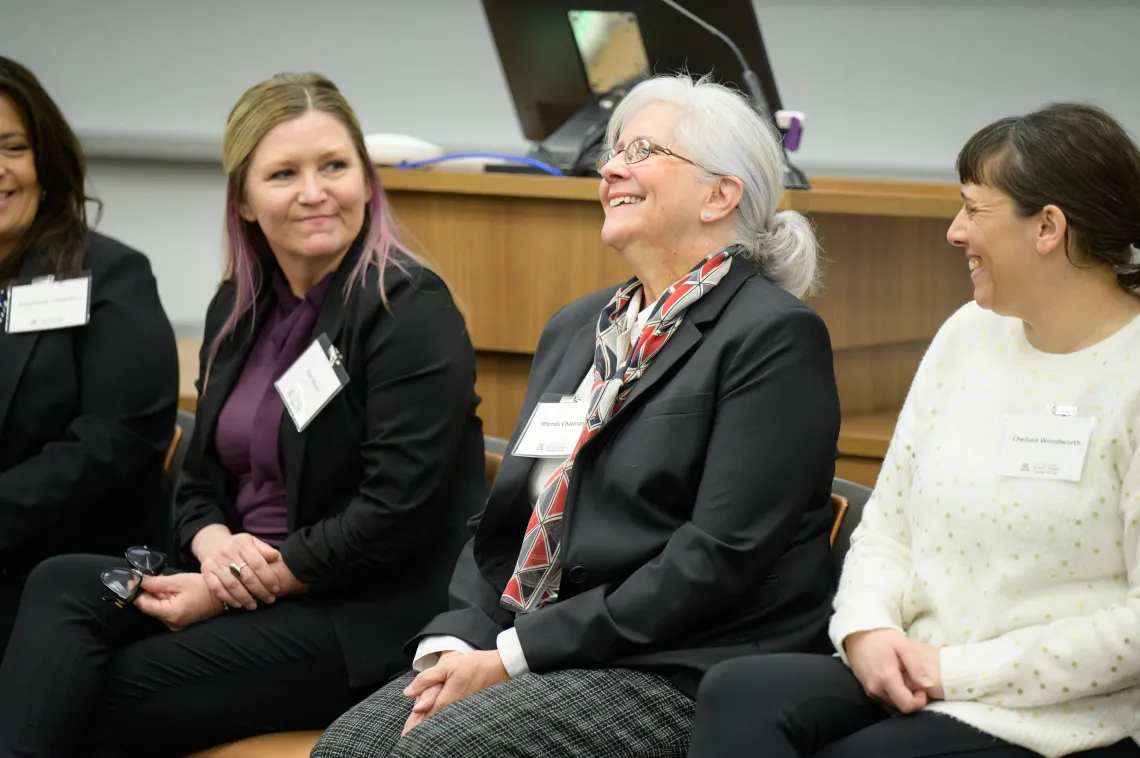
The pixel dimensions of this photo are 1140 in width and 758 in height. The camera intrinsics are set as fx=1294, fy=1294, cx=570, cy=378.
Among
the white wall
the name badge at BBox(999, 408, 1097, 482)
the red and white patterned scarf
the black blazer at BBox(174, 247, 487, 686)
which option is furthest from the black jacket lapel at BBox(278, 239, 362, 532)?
the white wall

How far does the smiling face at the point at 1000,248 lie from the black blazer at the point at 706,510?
0.24m

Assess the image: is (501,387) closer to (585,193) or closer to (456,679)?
(585,193)

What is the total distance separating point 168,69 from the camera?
17.4 ft

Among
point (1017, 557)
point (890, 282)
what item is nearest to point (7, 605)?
point (1017, 557)

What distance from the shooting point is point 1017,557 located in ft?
5.26

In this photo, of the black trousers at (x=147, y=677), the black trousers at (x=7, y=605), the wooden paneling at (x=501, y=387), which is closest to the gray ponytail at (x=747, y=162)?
the black trousers at (x=147, y=677)

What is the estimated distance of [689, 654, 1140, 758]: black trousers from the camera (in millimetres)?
1532

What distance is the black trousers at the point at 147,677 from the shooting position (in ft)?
6.79

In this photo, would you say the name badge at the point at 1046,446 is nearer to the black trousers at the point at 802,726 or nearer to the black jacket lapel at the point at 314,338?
the black trousers at the point at 802,726

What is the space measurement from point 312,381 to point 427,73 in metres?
3.09

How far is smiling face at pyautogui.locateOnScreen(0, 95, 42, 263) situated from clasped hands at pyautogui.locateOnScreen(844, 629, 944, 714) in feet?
6.20

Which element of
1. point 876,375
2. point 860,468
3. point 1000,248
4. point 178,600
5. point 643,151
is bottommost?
point 860,468

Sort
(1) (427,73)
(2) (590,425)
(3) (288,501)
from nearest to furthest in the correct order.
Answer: (2) (590,425), (3) (288,501), (1) (427,73)

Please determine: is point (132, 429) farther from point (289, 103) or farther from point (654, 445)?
point (654, 445)
